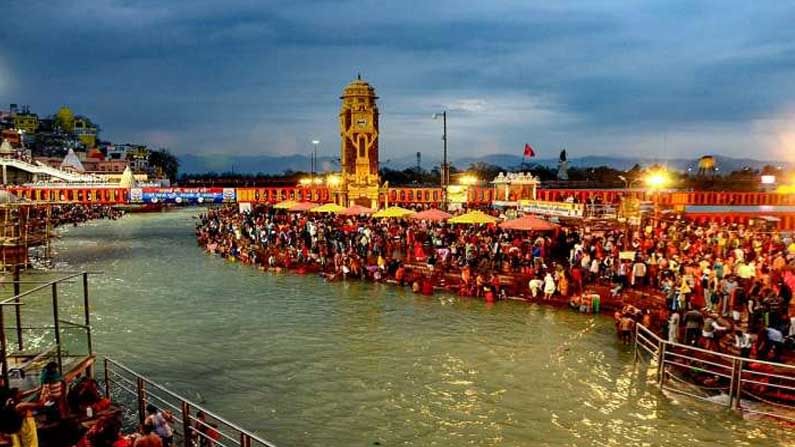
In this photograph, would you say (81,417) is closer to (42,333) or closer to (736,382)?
(42,333)

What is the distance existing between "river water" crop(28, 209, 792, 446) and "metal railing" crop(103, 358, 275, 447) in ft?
1.69

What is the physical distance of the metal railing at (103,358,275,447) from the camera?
25.4 ft

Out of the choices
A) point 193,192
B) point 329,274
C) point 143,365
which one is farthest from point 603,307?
point 193,192

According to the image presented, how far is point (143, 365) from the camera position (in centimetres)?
1369

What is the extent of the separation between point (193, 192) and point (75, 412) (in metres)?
61.8

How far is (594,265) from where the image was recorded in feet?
64.0

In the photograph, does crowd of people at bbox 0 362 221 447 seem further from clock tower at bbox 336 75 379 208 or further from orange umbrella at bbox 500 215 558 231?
clock tower at bbox 336 75 379 208

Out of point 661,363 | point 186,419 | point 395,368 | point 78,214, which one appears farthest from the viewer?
point 78,214

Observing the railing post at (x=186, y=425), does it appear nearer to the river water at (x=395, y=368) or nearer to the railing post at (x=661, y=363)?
the river water at (x=395, y=368)

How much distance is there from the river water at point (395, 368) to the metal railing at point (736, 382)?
346 mm

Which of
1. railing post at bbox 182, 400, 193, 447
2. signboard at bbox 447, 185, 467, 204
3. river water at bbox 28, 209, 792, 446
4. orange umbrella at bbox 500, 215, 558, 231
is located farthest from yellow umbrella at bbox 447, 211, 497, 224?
signboard at bbox 447, 185, 467, 204

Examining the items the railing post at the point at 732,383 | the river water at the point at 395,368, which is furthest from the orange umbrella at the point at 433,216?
the railing post at the point at 732,383

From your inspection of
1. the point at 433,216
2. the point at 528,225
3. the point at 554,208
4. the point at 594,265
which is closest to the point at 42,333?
the point at 433,216

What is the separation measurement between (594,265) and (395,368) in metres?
9.19
